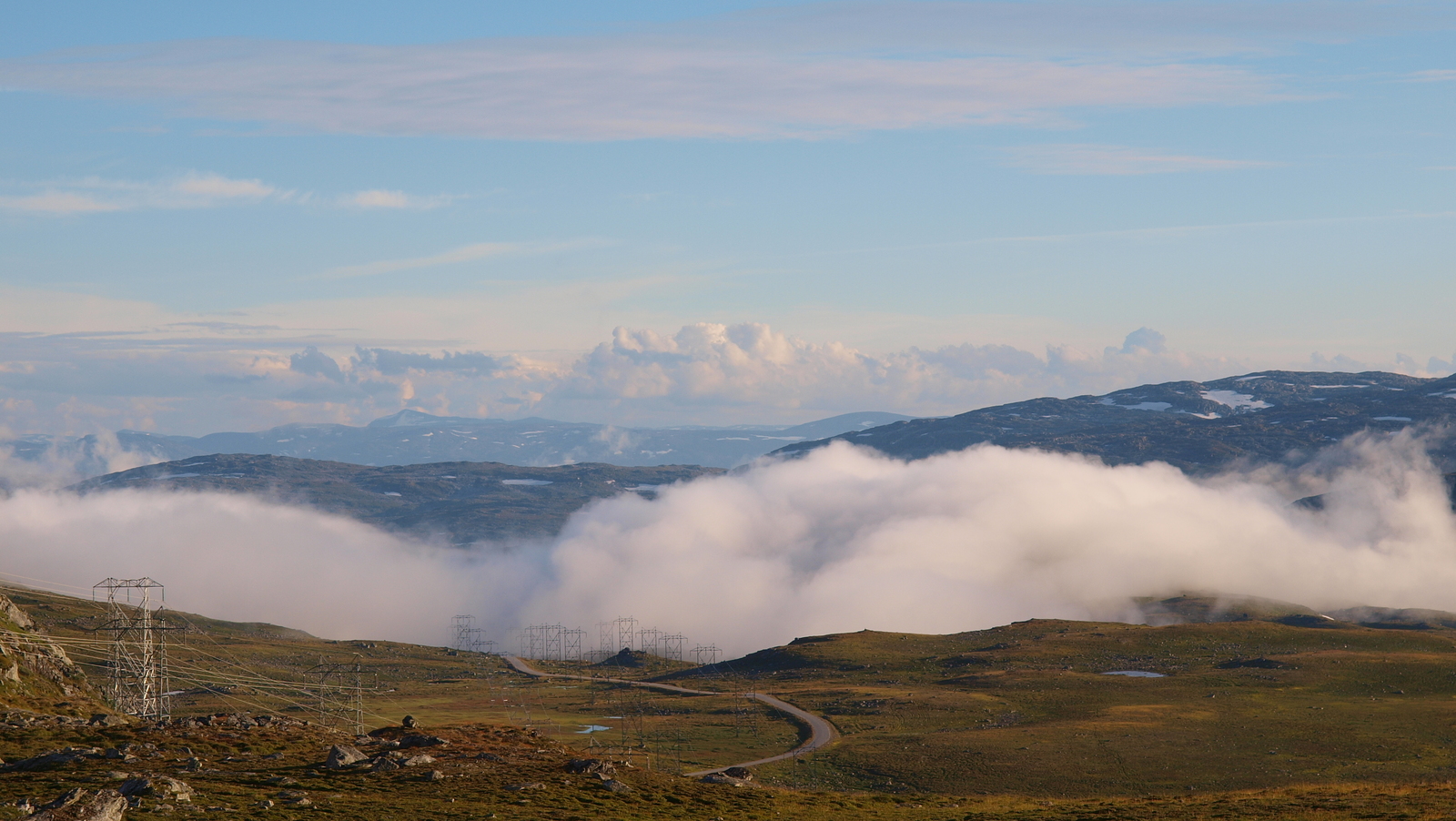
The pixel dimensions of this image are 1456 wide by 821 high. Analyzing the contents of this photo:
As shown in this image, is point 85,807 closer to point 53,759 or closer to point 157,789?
point 157,789

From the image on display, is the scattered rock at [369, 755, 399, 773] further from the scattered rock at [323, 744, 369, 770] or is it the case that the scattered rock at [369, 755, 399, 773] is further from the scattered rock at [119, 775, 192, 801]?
the scattered rock at [119, 775, 192, 801]

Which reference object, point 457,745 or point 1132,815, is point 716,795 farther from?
point 1132,815

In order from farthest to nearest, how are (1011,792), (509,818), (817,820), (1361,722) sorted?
(1361,722) → (1011,792) → (817,820) → (509,818)

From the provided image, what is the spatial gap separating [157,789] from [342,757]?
691 inches

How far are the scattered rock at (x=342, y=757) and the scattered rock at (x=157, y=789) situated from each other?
50.6 ft

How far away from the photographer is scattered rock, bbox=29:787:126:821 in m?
53.7

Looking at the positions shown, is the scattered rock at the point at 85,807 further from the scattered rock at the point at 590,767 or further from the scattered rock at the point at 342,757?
the scattered rock at the point at 590,767

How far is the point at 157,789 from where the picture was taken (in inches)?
2378

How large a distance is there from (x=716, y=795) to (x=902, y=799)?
1956cm

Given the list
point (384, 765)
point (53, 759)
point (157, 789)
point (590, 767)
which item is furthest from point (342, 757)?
point (157, 789)

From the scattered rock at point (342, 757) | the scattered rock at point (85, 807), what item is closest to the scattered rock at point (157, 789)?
the scattered rock at point (85, 807)

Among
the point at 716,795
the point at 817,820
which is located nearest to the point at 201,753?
the point at 716,795

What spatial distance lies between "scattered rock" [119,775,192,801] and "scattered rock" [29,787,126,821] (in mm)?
2873

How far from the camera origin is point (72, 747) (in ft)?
237
